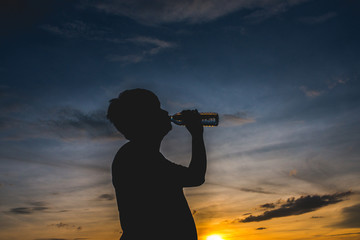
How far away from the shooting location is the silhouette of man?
314 centimetres

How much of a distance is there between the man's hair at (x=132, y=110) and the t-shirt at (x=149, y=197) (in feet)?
0.77

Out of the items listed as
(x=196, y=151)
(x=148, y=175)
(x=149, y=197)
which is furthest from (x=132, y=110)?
(x=149, y=197)

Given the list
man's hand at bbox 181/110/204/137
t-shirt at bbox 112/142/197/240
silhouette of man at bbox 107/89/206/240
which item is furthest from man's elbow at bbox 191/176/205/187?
man's hand at bbox 181/110/204/137

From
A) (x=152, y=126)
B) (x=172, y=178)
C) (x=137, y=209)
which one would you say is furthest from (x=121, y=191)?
(x=152, y=126)

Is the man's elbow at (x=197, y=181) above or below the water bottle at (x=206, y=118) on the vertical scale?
below

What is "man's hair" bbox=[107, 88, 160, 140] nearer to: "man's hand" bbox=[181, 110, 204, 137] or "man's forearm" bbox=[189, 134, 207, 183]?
"man's hand" bbox=[181, 110, 204, 137]

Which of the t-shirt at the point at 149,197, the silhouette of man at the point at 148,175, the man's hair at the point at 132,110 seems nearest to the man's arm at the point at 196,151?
the silhouette of man at the point at 148,175

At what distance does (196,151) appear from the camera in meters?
3.75

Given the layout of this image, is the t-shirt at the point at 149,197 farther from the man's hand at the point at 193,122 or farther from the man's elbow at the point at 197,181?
the man's hand at the point at 193,122

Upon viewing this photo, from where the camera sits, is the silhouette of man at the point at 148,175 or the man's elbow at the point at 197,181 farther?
the man's elbow at the point at 197,181

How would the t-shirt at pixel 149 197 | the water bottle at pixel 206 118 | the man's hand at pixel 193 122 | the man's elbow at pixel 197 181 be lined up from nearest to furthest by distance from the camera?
the t-shirt at pixel 149 197
the man's elbow at pixel 197 181
the man's hand at pixel 193 122
the water bottle at pixel 206 118

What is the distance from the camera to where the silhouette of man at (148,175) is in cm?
314

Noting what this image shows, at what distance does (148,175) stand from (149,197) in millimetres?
214

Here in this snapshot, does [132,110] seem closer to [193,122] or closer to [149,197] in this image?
[193,122]
